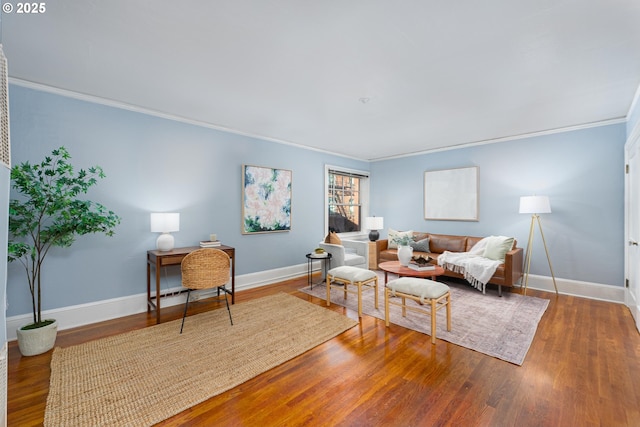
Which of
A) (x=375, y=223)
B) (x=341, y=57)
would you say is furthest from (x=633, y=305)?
(x=341, y=57)

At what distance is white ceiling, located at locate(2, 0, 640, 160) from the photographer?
1777 millimetres

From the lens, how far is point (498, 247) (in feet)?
13.6

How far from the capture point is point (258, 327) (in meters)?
2.96

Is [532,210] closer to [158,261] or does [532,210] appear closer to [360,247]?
[360,247]

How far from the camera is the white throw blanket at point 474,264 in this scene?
3.95 metres

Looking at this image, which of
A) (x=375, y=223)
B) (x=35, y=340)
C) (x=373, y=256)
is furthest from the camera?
(x=375, y=223)

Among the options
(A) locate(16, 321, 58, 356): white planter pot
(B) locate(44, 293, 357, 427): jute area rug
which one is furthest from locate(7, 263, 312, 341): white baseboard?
(B) locate(44, 293, 357, 427): jute area rug

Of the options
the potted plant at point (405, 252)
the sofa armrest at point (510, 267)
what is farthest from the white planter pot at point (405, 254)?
the sofa armrest at point (510, 267)

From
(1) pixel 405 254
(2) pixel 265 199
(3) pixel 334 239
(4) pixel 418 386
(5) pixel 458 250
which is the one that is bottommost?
(4) pixel 418 386

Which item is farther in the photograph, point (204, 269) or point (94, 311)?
point (94, 311)

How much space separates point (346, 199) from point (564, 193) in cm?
383

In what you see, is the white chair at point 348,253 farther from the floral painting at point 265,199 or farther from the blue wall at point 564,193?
the blue wall at point 564,193

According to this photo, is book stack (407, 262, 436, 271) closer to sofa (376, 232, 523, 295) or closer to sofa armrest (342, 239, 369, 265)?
sofa (376, 232, 523, 295)

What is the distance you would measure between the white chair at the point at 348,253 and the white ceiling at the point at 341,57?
2013mm
